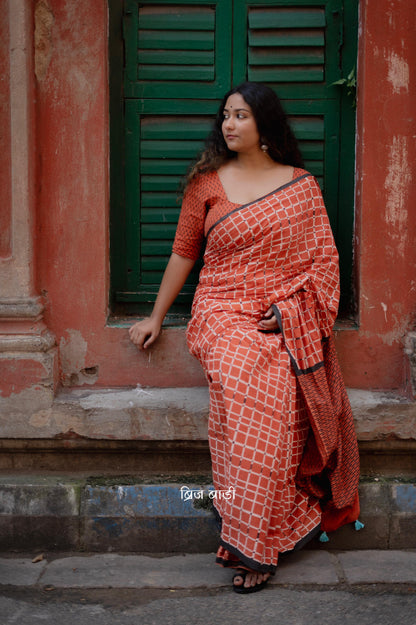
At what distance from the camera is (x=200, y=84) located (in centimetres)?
353

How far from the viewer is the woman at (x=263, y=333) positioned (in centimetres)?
287

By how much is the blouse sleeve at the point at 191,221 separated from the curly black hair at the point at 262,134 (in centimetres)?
6

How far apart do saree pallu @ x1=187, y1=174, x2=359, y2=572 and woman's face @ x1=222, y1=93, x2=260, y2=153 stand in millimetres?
272

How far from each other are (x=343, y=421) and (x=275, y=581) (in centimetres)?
73

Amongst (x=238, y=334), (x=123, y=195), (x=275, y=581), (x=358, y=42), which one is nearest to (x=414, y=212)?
(x=358, y=42)

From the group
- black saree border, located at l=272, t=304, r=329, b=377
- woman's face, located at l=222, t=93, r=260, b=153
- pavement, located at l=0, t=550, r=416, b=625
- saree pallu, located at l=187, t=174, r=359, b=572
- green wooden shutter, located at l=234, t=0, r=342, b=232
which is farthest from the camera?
green wooden shutter, located at l=234, t=0, r=342, b=232

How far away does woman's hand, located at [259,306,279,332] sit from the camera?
3.07 meters

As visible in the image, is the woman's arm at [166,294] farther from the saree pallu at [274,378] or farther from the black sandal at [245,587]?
the black sandal at [245,587]

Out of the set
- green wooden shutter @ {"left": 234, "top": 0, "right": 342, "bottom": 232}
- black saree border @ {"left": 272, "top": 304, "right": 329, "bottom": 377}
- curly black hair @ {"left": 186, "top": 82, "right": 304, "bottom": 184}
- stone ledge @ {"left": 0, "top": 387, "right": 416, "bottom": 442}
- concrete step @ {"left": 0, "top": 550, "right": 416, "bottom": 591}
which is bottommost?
concrete step @ {"left": 0, "top": 550, "right": 416, "bottom": 591}

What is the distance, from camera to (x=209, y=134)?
343 centimetres

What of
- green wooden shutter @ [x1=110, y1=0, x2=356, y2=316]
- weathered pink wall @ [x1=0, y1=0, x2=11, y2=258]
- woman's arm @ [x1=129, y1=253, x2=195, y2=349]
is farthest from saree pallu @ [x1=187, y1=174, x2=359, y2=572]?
weathered pink wall @ [x1=0, y1=0, x2=11, y2=258]

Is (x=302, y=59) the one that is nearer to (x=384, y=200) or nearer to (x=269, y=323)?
(x=384, y=200)

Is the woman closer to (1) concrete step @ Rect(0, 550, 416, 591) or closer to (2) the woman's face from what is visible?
(2) the woman's face

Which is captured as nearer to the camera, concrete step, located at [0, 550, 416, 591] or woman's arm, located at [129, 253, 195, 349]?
concrete step, located at [0, 550, 416, 591]
